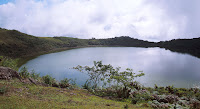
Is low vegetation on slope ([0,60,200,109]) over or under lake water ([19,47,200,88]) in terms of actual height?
over

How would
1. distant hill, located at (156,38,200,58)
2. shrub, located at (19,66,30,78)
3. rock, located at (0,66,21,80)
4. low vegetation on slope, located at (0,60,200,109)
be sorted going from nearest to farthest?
low vegetation on slope, located at (0,60,200,109)
rock, located at (0,66,21,80)
shrub, located at (19,66,30,78)
distant hill, located at (156,38,200,58)

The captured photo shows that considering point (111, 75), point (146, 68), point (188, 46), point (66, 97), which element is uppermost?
point (188, 46)

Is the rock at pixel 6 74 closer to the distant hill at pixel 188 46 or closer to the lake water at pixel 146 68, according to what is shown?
the lake water at pixel 146 68

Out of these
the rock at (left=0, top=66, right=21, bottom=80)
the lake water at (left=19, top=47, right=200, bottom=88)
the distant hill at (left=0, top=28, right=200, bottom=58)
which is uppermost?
the distant hill at (left=0, top=28, right=200, bottom=58)

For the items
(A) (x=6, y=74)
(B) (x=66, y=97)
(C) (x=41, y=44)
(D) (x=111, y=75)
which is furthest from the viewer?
(C) (x=41, y=44)

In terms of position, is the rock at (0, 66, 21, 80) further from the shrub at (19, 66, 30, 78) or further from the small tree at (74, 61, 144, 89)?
the small tree at (74, 61, 144, 89)

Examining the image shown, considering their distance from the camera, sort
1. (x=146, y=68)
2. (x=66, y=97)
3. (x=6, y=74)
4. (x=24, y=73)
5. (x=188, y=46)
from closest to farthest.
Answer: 1. (x=66, y=97)
2. (x=6, y=74)
3. (x=24, y=73)
4. (x=146, y=68)
5. (x=188, y=46)

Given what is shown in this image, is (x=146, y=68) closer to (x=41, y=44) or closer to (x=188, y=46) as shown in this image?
(x=41, y=44)

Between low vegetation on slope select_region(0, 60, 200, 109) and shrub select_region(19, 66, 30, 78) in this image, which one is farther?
shrub select_region(19, 66, 30, 78)

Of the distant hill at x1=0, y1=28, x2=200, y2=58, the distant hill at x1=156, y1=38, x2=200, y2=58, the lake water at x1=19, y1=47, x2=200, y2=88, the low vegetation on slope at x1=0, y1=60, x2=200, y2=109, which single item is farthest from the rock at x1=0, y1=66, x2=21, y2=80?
the distant hill at x1=156, y1=38, x2=200, y2=58

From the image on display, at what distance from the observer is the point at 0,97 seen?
19.2ft

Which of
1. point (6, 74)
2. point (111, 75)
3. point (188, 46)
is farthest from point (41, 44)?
point (188, 46)

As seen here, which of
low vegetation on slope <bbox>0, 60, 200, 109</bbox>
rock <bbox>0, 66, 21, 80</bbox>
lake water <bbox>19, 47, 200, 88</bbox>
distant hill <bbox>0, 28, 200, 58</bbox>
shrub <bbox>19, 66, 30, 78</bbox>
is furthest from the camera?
distant hill <bbox>0, 28, 200, 58</bbox>

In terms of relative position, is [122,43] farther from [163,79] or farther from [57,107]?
[57,107]
